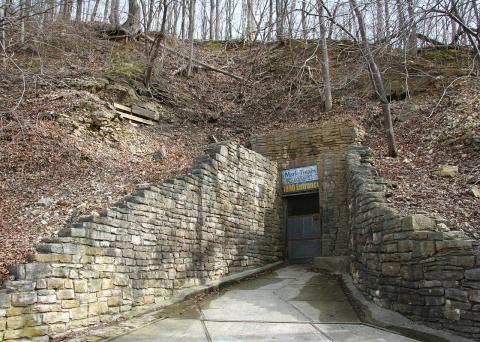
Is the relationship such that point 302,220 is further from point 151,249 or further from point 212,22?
point 212,22

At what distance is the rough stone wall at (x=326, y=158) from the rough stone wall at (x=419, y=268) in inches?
147

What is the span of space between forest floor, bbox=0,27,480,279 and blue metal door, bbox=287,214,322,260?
279 centimetres

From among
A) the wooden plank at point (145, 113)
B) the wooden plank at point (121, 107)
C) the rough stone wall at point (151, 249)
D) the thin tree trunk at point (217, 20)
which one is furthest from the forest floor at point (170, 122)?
the thin tree trunk at point (217, 20)

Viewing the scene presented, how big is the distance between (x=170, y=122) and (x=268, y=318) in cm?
1045

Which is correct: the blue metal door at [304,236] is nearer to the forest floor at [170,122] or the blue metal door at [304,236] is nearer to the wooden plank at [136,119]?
the forest floor at [170,122]

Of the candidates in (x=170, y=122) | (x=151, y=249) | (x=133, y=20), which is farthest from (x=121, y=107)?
(x=151, y=249)

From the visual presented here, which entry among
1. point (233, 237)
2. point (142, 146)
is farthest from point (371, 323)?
point (142, 146)

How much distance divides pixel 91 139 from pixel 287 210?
635 cm

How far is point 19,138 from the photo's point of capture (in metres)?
11.2

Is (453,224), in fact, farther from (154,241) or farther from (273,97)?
(273,97)

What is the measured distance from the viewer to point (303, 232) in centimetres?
1281

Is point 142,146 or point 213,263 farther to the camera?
point 142,146

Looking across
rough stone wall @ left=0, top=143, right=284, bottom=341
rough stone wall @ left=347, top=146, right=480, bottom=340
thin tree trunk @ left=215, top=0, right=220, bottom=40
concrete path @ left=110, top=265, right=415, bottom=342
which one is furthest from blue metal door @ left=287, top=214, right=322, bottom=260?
thin tree trunk @ left=215, top=0, right=220, bottom=40

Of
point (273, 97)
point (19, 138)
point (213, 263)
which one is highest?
point (273, 97)
